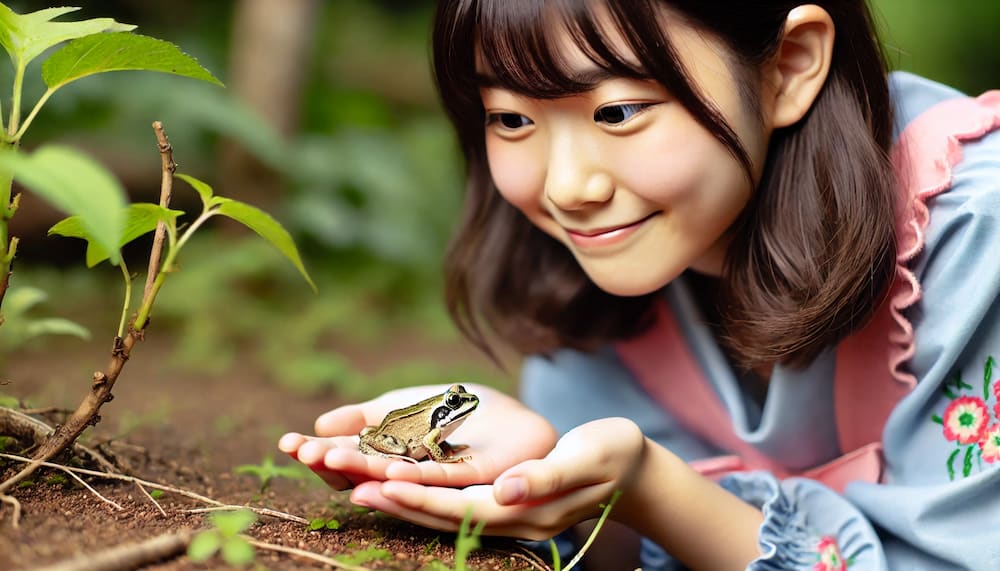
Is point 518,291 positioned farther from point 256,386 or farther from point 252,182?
point 252,182

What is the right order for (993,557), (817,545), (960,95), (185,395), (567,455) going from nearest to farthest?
(567,455), (993,557), (817,545), (960,95), (185,395)

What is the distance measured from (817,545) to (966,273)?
0.57m

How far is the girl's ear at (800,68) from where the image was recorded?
1661 mm

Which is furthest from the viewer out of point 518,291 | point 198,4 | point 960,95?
point 198,4

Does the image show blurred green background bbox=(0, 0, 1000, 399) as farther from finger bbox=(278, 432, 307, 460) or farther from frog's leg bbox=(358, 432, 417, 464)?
finger bbox=(278, 432, 307, 460)

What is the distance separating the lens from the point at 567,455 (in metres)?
1.37

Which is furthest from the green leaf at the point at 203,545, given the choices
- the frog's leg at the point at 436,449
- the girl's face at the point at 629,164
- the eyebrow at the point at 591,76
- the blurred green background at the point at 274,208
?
the blurred green background at the point at 274,208

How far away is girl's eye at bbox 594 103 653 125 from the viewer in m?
1.54

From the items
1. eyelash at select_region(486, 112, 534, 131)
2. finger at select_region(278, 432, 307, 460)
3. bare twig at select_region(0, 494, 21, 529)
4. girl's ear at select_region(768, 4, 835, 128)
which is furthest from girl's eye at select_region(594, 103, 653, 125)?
bare twig at select_region(0, 494, 21, 529)

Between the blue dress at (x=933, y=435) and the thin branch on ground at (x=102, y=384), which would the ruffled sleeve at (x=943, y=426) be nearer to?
the blue dress at (x=933, y=435)

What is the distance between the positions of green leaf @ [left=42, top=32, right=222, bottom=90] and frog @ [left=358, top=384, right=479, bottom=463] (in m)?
0.63

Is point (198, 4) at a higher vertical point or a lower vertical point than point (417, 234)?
higher

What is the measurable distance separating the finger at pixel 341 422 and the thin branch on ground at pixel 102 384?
1.22ft

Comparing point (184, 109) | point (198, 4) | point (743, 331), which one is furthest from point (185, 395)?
point (198, 4)
